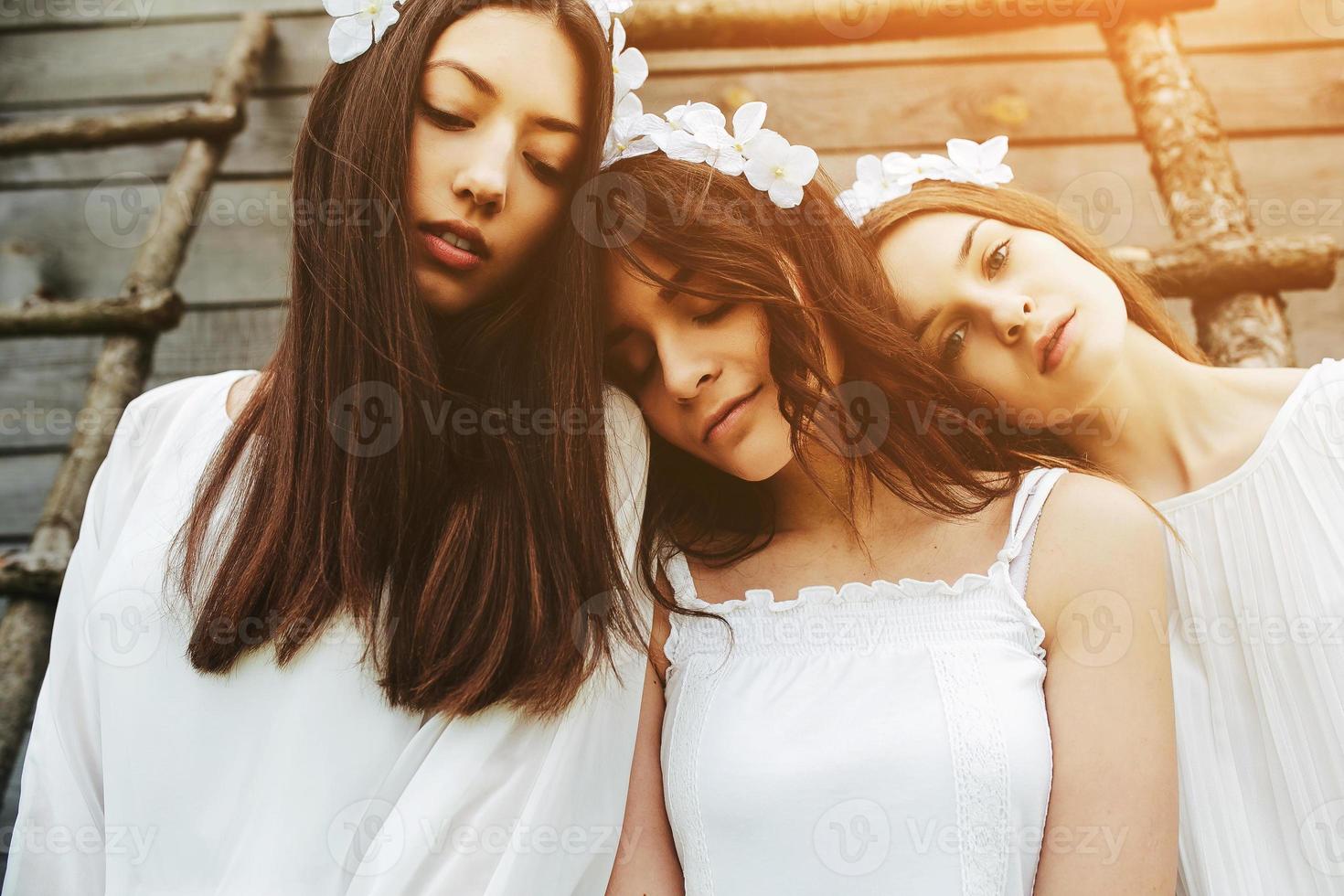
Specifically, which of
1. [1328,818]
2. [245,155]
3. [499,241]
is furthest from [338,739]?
[245,155]

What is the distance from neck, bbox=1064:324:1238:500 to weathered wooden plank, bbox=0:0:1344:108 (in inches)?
44.1

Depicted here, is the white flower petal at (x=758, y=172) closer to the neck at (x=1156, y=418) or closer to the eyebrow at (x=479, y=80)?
the eyebrow at (x=479, y=80)

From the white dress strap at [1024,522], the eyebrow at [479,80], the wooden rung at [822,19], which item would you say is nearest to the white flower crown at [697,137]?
the eyebrow at [479,80]

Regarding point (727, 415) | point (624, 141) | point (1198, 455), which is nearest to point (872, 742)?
point (727, 415)

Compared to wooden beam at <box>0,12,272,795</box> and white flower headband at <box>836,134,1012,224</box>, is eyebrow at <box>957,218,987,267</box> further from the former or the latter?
wooden beam at <box>0,12,272,795</box>

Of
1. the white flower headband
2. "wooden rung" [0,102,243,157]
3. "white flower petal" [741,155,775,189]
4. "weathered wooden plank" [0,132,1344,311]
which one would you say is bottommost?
"white flower petal" [741,155,775,189]

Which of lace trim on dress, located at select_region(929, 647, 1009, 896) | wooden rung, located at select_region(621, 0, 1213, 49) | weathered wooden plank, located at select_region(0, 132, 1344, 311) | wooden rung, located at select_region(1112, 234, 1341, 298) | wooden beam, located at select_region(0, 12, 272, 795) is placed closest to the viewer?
lace trim on dress, located at select_region(929, 647, 1009, 896)

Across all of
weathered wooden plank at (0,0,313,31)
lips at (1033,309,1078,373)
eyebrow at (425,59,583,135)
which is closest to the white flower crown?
eyebrow at (425,59,583,135)

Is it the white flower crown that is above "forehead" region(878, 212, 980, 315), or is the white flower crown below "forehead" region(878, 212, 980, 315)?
above

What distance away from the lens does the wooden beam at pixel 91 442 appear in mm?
1812

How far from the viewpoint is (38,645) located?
1.85 m

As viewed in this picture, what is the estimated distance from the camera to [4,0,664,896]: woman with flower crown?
54.6 inches

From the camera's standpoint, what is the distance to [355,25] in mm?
1602

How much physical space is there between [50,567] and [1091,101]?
2.45 metres
